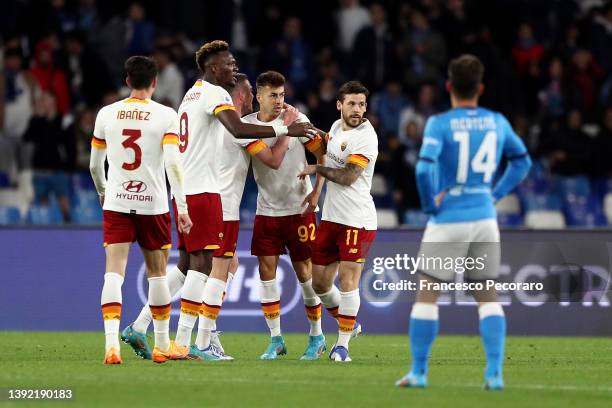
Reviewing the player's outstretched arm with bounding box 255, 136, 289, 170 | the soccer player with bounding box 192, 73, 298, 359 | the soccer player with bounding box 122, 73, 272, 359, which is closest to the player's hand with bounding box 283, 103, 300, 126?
the soccer player with bounding box 192, 73, 298, 359

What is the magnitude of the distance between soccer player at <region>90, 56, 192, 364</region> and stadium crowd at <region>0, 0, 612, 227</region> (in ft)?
21.5

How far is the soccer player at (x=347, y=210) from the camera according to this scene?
10.9 metres

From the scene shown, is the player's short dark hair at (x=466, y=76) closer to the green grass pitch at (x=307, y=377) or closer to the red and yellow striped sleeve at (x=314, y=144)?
the green grass pitch at (x=307, y=377)

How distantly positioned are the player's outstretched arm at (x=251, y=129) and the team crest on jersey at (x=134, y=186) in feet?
2.64

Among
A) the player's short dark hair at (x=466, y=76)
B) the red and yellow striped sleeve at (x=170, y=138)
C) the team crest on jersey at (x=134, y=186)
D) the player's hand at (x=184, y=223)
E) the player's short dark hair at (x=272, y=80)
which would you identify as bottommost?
the player's hand at (x=184, y=223)

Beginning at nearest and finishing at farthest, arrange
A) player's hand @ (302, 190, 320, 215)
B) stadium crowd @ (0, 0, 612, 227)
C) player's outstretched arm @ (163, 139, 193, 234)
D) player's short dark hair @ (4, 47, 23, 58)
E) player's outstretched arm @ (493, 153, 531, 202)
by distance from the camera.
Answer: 1. player's outstretched arm @ (493, 153, 531, 202)
2. player's outstretched arm @ (163, 139, 193, 234)
3. player's hand @ (302, 190, 320, 215)
4. stadium crowd @ (0, 0, 612, 227)
5. player's short dark hair @ (4, 47, 23, 58)

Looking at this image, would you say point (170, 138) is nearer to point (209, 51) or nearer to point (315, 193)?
point (209, 51)

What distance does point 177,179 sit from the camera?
32.7 feet

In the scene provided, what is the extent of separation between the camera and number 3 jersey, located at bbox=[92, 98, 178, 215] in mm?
10055

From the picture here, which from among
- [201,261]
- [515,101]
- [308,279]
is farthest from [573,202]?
[201,261]

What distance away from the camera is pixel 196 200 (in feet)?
34.3

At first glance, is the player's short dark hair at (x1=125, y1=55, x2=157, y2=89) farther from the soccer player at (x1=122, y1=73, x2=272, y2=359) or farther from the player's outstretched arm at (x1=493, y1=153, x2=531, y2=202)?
the player's outstretched arm at (x1=493, y1=153, x2=531, y2=202)

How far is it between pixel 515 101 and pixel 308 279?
9.03m

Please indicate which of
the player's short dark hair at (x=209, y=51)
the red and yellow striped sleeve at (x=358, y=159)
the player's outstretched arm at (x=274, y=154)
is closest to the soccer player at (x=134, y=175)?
the player's short dark hair at (x=209, y=51)
